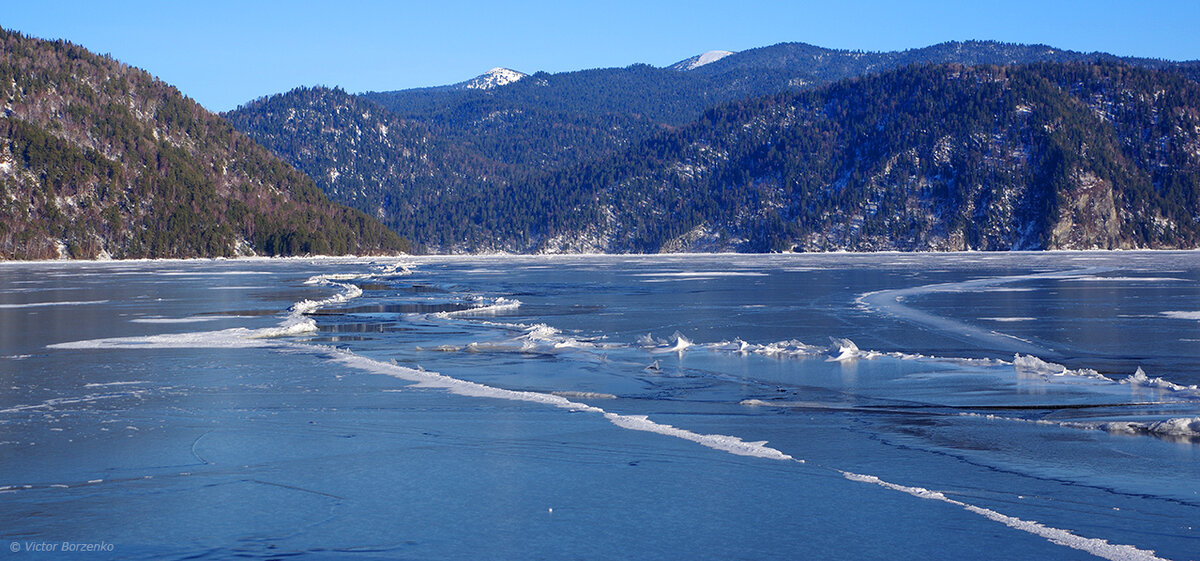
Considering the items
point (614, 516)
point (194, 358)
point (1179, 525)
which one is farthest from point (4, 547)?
point (194, 358)

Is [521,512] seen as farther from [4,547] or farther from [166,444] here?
[166,444]

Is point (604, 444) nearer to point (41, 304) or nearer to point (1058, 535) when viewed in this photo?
point (1058, 535)

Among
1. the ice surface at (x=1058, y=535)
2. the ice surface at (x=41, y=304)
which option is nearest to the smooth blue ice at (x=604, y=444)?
the ice surface at (x=1058, y=535)

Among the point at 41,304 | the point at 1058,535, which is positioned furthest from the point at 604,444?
the point at 41,304

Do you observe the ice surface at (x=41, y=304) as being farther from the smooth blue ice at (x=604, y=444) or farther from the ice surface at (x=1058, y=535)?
the ice surface at (x=1058, y=535)

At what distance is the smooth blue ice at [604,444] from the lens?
945cm

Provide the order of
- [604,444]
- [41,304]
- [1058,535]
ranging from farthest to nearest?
[41,304], [604,444], [1058,535]

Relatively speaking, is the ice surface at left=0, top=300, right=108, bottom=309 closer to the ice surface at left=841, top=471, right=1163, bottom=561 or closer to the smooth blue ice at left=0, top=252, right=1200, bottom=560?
the smooth blue ice at left=0, top=252, right=1200, bottom=560

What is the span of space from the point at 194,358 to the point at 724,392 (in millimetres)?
11961

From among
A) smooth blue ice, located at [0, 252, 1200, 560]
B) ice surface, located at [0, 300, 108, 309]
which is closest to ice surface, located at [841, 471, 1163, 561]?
smooth blue ice, located at [0, 252, 1200, 560]

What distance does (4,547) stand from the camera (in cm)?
909

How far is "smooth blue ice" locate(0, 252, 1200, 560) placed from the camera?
945 centimetres

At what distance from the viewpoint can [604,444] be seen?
1346 cm

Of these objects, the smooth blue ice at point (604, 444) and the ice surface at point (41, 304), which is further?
the ice surface at point (41, 304)
